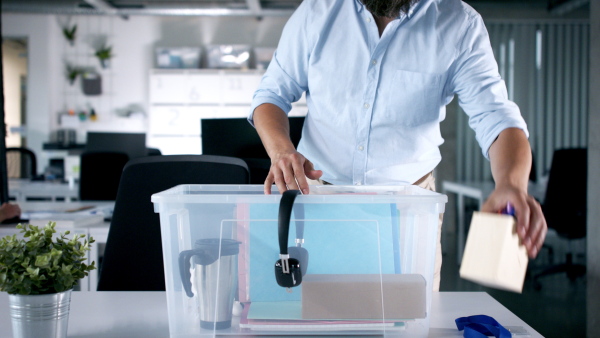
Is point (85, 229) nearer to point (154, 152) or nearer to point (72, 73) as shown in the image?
point (154, 152)

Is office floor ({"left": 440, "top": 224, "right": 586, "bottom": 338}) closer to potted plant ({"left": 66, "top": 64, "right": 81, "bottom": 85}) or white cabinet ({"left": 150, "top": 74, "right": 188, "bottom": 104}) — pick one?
white cabinet ({"left": 150, "top": 74, "right": 188, "bottom": 104})

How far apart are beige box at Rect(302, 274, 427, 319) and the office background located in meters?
6.78

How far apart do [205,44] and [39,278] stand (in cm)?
817

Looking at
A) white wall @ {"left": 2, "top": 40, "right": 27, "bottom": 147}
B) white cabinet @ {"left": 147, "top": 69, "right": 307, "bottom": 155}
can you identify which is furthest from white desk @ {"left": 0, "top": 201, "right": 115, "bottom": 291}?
→ white wall @ {"left": 2, "top": 40, "right": 27, "bottom": 147}

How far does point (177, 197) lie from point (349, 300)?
1.00ft

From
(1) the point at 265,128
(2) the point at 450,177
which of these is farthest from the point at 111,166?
(2) the point at 450,177

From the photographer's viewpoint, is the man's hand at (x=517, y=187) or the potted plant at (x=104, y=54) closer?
the man's hand at (x=517, y=187)

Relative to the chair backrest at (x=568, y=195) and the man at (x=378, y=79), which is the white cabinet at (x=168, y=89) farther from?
the man at (x=378, y=79)

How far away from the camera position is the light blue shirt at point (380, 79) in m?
1.44

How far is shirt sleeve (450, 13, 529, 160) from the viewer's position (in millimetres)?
1177

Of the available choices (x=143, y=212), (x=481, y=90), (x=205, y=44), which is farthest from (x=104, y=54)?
(x=481, y=90)

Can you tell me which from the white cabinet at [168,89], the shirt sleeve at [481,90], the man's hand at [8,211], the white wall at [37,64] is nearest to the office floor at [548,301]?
the shirt sleeve at [481,90]

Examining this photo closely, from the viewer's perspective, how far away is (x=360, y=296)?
0.86 metres

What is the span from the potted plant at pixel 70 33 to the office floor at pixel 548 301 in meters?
6.46
